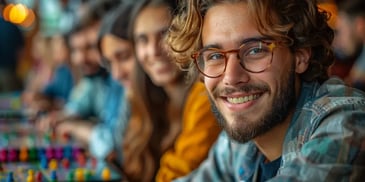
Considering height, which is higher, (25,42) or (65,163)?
(65,163)

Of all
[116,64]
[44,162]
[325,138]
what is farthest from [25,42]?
[325,138]

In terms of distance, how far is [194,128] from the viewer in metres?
1.91

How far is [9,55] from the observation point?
612 centimetres

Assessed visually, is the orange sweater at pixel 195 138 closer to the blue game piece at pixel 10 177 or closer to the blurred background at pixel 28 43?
the blue game piece at pixel 10 177

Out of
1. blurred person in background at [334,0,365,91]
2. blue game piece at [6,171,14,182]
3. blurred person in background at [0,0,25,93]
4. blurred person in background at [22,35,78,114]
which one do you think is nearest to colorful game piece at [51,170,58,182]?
blue game piece at [6,171,14,182]

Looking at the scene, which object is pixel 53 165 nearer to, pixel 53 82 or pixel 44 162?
pixel 44 162

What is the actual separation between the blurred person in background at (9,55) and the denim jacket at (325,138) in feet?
15.7

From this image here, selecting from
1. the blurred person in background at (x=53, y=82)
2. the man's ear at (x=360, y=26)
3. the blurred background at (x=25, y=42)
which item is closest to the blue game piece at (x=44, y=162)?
the blurred person in background at (x=53, y=82)

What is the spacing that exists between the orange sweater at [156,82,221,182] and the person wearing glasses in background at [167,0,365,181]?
1.52 feet

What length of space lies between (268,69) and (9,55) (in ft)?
17.1

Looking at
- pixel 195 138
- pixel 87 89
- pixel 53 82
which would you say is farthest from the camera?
pixel 53 82

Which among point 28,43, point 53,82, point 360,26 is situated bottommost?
point 28,43

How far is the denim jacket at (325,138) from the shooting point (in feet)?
3.49

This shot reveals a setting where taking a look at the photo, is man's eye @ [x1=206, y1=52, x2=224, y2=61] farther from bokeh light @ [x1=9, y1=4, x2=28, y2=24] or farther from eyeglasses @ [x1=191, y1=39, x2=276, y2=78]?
bokeh light @ [x1=9, y1=4, x2=28, y2=24]
